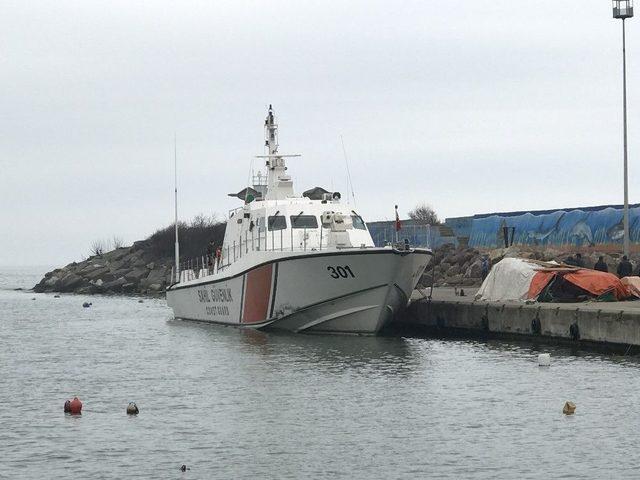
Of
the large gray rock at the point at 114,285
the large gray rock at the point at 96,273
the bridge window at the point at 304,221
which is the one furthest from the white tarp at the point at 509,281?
the large gray rock at the point at 96,273

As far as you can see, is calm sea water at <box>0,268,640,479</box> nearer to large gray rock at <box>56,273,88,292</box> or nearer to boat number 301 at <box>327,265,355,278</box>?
boat number 301 at <box>327,265,355,278</box>

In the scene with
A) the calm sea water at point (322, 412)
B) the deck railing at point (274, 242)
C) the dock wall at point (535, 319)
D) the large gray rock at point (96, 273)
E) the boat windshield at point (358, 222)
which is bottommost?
the calm sea water at point (322, 412)

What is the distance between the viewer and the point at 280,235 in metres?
37.4

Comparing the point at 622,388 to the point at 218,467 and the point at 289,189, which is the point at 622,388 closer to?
the point at 218,467

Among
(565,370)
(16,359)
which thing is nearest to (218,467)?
(565,370)

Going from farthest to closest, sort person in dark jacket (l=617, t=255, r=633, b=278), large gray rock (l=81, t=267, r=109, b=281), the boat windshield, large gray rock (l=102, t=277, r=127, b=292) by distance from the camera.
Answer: large gray rock (l=81, t=267, r=109, b=281), large gray rock (l=102, t=277, r=127, b=292), the boat windshield, person in dark jacket (l=617, t=255, r=633, b=278)

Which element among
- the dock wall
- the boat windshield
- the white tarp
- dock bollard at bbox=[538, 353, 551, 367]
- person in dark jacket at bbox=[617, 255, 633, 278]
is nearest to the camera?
dock bollard at bbox=[538, 353, 551, 367]

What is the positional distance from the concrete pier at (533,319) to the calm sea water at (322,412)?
0.77 m

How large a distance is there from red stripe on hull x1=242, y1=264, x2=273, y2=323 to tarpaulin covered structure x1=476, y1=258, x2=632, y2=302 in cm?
709

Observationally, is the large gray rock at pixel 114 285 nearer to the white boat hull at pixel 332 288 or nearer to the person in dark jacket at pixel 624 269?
the white boat hull at pixel 332 288

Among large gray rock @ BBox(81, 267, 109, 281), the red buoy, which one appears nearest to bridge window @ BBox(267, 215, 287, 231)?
the red buoy

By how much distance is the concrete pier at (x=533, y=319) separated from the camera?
28.7m

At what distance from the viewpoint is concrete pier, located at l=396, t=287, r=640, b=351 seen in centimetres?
2869

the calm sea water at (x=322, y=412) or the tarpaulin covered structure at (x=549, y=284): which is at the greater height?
the tarpaulin covered structure at (x=549, y=284)
